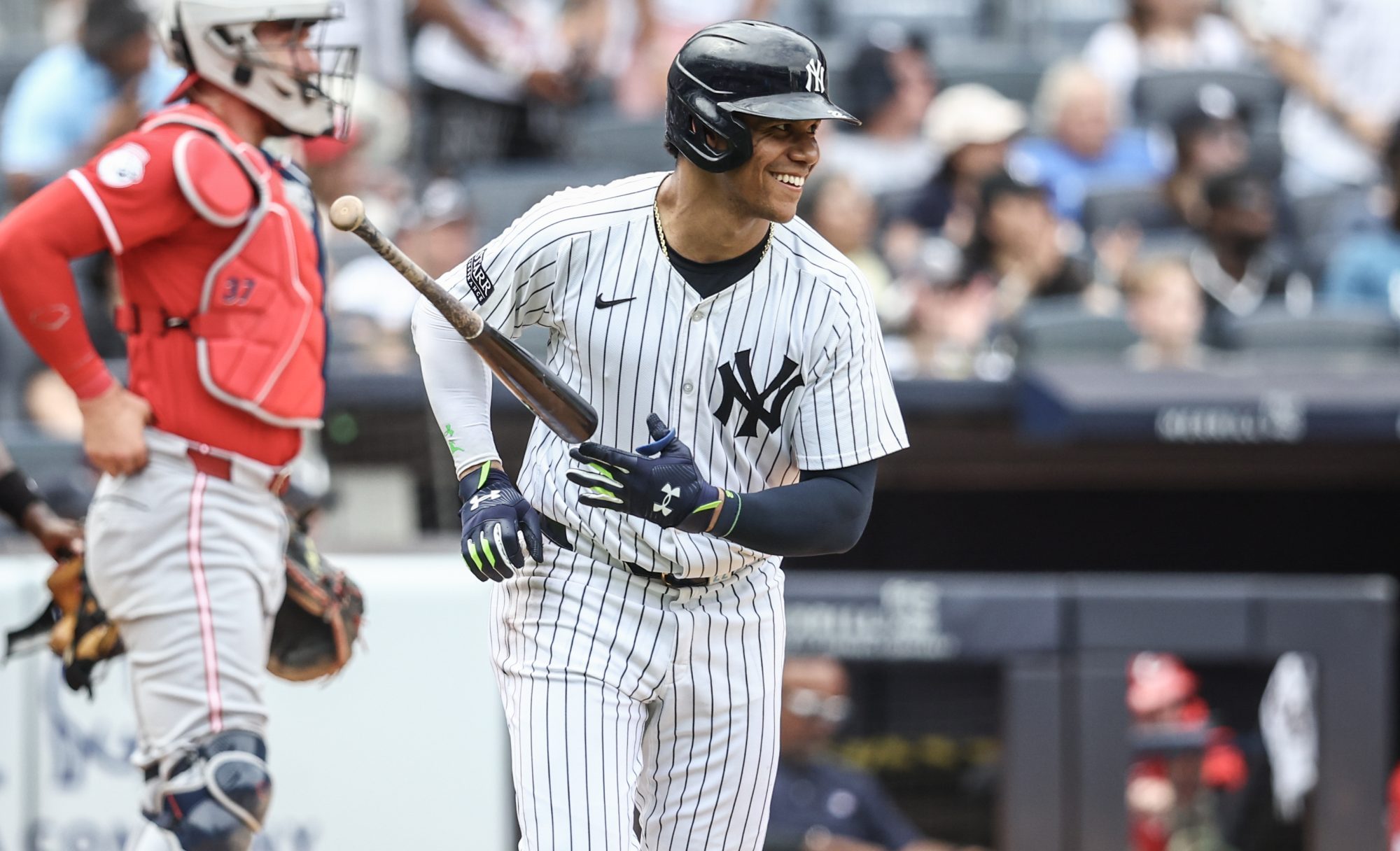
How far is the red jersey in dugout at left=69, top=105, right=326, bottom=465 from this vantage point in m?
3.45

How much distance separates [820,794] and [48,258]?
2.76 m

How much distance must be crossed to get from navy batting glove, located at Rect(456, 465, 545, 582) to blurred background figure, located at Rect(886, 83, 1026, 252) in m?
4.71

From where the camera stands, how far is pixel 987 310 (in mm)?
6574

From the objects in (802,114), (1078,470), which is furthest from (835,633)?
(802,114)

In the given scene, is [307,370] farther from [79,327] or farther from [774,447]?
[774,447]

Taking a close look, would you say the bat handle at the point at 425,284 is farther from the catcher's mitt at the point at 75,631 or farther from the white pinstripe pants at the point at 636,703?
the catcher's mitt at the point at 75,631

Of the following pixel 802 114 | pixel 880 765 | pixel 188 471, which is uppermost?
pixel 802 114

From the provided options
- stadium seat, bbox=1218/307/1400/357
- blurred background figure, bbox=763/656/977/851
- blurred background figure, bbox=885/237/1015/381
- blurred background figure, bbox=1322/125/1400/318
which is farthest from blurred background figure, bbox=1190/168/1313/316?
blurred background figure, bbox=763/656/977/851

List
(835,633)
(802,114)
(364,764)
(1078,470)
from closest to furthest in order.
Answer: (802,114)
(364,764)
(835,633)
(1078,470)

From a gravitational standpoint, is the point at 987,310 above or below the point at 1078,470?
above

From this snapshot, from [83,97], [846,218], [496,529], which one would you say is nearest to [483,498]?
[496,529]

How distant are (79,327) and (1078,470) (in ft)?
12.0

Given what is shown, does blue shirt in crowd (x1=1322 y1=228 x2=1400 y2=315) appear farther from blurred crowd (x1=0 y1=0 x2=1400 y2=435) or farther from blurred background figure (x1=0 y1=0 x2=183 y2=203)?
blurred background figure (x1=0 y1=0 x2=183 y2=203)

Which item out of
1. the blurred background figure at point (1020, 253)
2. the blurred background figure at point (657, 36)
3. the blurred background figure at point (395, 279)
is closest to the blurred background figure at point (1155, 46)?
the blurred background figure at point (657, 36)
